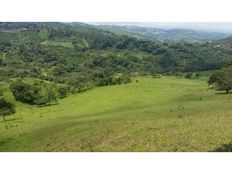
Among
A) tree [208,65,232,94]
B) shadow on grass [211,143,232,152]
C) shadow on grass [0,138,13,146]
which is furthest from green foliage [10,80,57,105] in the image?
shadow on grass [211,143,232,152]

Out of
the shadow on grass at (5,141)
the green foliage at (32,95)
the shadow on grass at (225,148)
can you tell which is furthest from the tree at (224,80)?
the shadow on grass at (225,148)

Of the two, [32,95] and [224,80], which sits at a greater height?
[224,80]

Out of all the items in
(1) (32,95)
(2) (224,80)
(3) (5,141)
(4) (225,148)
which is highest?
(4) (225,148)

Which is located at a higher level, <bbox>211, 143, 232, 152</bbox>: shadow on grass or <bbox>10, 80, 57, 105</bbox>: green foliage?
<bbox>211, 143, 232, 152</bbox>: shadow on grass

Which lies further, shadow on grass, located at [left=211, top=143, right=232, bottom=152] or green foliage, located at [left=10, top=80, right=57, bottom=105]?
green foliage, located at [left=10, top=80, right=57, bottom=105]

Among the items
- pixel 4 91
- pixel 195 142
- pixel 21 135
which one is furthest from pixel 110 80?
pixel 195 142

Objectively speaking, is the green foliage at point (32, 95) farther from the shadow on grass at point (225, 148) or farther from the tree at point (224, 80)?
the shadow on grass at point (225, 148)

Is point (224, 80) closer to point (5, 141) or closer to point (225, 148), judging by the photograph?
point (5, 141)

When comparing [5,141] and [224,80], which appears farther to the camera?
[224,80]

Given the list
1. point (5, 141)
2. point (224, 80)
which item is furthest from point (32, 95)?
point (5, 141)

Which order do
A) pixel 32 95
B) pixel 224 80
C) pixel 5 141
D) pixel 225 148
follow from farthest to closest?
pixel 32 95, pixel 224 80, pixel 5 141, pixel 225 148

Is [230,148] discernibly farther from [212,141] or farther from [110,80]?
[110,80]

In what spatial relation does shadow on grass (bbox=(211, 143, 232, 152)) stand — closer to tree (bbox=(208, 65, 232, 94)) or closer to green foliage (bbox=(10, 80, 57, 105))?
tree (bbox=(208, 65, 232, 94))

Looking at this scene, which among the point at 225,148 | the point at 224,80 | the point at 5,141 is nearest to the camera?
the point at 225,148
